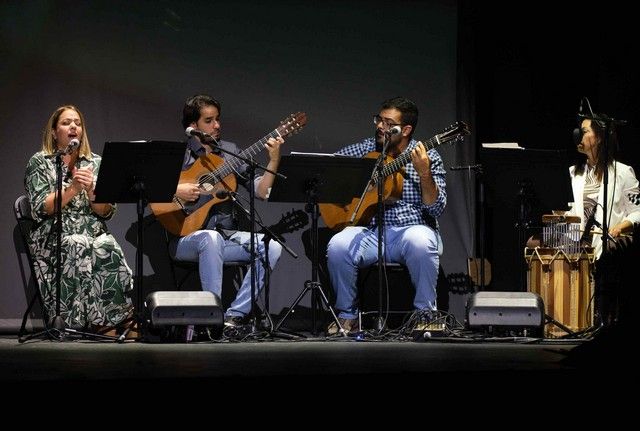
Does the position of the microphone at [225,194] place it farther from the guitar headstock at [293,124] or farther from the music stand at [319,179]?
the guitar headstock at [293,124]

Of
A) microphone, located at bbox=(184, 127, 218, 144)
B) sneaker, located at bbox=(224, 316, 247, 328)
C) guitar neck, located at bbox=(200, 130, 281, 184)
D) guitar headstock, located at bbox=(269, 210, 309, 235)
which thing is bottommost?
sneaker, located at bbox=(224, 316, 247, 328)

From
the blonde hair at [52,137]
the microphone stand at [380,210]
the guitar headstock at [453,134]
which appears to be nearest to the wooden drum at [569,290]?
the guitar headstock at [453,134]

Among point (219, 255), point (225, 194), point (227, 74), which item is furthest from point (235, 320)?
point (227, 74)

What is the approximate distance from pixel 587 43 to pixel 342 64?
5.70ft

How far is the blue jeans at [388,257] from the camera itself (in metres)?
6.74

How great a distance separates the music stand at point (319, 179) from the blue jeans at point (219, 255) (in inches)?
20.7

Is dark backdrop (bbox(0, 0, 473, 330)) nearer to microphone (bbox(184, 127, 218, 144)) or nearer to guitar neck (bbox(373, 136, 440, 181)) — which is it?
guitar neck (bbox(373, 136, 440, 181))

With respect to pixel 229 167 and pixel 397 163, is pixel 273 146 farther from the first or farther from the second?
pixel 397 163

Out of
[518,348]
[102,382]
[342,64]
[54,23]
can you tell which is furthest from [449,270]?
[102,382]

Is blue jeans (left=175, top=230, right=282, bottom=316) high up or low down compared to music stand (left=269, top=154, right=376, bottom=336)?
down

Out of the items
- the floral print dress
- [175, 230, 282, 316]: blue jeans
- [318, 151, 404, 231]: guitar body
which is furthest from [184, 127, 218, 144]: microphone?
[318, 151, 404, 231]: guitar body

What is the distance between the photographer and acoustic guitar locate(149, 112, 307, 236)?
671 cm

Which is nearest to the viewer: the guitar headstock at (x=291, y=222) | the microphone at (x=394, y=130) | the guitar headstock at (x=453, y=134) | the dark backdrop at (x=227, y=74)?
the microphone at (x=394, y=130)

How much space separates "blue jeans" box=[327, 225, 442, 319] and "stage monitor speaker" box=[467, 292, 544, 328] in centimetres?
80
